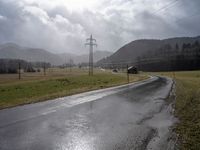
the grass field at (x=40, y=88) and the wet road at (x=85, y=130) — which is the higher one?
the wet road at (x=85, y=130)

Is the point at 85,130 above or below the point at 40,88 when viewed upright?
above

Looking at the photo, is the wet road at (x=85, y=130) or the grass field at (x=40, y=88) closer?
the wet road at (x=85, y=130)

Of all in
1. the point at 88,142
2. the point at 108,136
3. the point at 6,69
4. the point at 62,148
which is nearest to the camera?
the point at 62,148

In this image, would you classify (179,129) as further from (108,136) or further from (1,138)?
(1,138)

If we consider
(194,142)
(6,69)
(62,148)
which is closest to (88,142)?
(62,148)

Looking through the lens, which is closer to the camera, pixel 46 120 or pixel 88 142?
pixel 88 142

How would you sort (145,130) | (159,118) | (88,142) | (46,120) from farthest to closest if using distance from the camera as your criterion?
(159,118)
(46,120)
(145,130)
(88,142)

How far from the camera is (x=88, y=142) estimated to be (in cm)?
642

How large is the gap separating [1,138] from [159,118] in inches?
253

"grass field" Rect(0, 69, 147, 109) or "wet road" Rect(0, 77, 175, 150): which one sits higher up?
"wet road" Rect(0, 77, 175, 150)

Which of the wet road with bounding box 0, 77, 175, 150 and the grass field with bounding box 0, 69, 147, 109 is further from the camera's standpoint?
the grass field with bounding box 0, 69, 147, 109

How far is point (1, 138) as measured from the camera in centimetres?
669

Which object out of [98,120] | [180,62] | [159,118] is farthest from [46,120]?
[180,62]

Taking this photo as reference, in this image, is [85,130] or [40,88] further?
[40,88]
